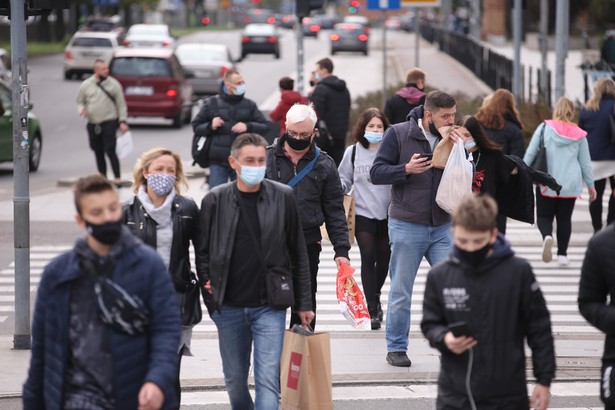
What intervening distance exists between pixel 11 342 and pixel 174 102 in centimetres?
1989

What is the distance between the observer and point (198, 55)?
3822 centimetres

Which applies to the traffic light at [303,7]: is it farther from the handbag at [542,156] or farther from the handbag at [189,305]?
the handbag at [189,305]

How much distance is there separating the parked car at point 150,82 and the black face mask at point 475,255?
2431cm

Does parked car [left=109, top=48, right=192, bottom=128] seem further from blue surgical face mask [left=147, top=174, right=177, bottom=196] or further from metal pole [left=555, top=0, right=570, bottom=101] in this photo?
blue surgical face mask [left=147, top=174, right=177, bottom=196]

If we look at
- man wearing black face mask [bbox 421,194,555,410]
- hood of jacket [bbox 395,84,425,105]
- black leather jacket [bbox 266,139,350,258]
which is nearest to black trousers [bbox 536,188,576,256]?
hood of jacket [bbox 395,84,425,105]

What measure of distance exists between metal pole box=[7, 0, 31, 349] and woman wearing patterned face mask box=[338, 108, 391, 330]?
236cm

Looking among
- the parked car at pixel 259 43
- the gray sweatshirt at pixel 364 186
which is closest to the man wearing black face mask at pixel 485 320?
the gray sweatshirt at pixel 364 186

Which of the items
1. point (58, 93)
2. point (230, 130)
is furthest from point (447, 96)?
point (58, 93)

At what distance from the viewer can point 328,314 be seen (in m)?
11.6

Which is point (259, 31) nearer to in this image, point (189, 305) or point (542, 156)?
point (542, 156)

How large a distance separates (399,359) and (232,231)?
113 inches

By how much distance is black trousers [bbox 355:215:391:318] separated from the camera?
10.5 meters

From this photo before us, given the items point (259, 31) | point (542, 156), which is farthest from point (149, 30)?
point (542, 156)

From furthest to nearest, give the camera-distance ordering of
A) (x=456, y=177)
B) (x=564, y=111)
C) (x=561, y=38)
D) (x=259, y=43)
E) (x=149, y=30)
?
(x=149, y=30)
(x=259, y=43)
(x=561, y=38)
(x=564, y=111)
(x=456, y=177)
